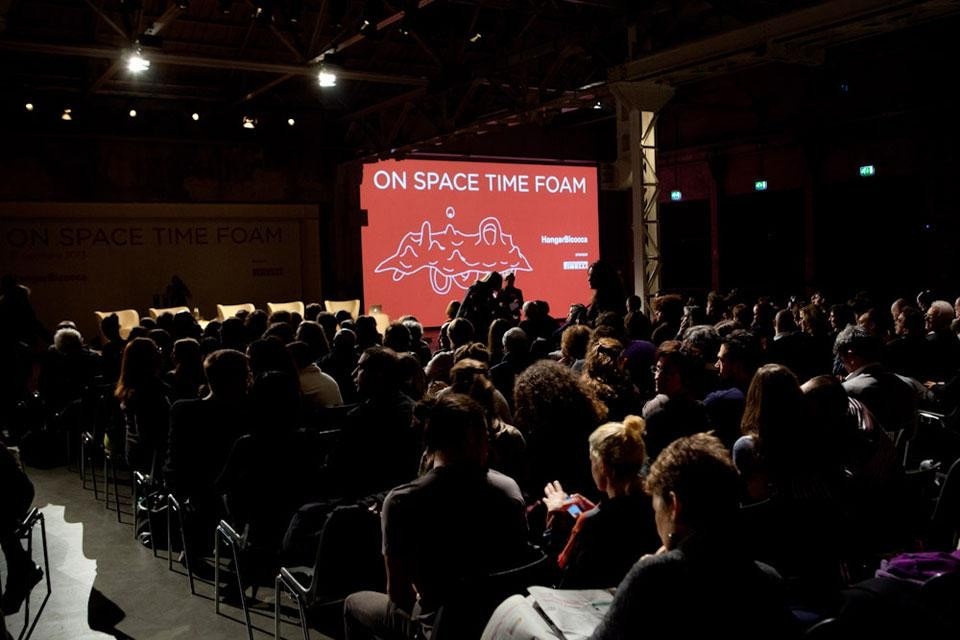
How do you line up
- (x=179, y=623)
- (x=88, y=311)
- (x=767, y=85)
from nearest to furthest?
1. (x=179, y=623)
2. (x=88, y=311)
3. (x=767, y=85)

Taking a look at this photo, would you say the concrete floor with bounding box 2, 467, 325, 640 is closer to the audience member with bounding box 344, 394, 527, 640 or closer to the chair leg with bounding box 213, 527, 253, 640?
the chair leg with bounding box 213, 527, 253, 640

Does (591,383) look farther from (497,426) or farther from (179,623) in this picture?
(179,623)

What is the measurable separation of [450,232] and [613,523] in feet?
48.0

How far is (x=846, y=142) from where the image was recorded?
47.8ft

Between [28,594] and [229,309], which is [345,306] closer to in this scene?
[229,309]

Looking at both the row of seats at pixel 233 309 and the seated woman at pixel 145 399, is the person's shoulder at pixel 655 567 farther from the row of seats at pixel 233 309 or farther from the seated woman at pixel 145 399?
the row of seats at pixel 233 309

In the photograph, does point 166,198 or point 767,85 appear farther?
point 767,85

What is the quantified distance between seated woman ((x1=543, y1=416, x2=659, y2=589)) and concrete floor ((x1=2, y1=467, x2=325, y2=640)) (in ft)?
6.24

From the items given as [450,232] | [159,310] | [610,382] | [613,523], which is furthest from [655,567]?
[450,232]

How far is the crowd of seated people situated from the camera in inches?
87.0

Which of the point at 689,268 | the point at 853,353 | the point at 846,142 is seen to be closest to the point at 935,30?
the point at 846,142

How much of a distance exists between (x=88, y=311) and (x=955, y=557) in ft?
48.3

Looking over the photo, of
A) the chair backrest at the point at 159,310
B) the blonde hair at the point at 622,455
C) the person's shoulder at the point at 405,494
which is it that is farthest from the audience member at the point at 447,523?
the chair backrest at the point at 159,310

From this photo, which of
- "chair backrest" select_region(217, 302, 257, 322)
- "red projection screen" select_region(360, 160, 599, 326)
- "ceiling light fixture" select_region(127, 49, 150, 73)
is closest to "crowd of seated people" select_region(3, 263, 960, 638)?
"ceiling light fixture" select_region(127, 49, 150, 73)
